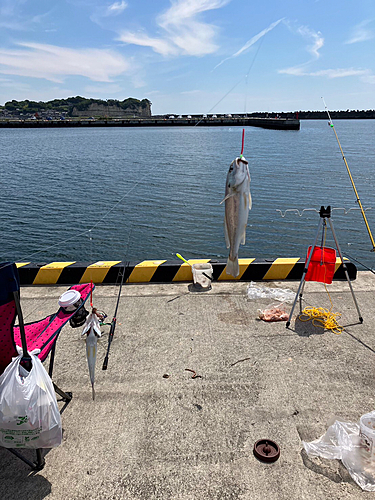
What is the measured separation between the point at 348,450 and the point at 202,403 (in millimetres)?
1540

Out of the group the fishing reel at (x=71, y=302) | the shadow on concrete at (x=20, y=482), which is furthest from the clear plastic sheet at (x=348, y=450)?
the fishing reel at (x=71, y=302)

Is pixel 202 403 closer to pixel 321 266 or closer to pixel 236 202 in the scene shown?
pixel 236 202

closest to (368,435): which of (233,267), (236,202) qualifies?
(233,267)

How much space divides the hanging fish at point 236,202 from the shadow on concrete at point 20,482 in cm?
271

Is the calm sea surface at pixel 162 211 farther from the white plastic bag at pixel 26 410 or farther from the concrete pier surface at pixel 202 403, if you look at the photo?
the white plastic bag at pixel 26 410

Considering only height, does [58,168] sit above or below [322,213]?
below

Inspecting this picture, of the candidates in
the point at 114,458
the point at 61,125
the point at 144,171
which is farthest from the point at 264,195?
the point at 61,125

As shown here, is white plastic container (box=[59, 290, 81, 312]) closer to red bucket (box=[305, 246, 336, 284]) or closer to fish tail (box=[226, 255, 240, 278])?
fish tail (box=[226, 255, 240, 278])

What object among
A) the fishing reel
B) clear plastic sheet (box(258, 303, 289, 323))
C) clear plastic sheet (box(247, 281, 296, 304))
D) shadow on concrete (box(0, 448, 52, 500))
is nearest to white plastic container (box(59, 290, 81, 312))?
the fishing reel

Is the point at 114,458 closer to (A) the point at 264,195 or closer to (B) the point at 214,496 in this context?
(B) the point at 214,496

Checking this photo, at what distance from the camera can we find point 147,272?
7.78 m

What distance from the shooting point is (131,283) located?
7.75 meters

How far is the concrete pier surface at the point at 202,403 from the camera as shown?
3.33 m

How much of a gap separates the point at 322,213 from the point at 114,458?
4.29 meters
